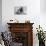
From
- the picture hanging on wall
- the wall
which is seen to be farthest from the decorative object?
the picture hanging on wall

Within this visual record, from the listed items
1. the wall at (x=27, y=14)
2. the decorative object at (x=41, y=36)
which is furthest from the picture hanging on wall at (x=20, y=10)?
the decorative object at (x=41, y=36)

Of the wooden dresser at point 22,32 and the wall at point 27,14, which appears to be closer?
the wooden dresser at point 22,32

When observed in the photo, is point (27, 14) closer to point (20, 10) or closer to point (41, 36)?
point (20, 10)

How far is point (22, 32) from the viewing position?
5.42 meters

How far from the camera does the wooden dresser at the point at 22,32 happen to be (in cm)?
534

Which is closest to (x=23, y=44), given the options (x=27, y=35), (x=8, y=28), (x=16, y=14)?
(x=27, y=35)

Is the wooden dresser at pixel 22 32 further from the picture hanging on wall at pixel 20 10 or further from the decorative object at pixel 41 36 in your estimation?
the picture hanging on wall at pixel 20 10

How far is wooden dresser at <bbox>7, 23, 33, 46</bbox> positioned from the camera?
534 centimetres

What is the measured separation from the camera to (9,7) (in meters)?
5.54

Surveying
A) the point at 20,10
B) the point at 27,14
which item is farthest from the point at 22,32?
the point at 20,10

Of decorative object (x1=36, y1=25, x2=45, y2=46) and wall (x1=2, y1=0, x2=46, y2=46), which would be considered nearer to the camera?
decorative object (x1=36, y1=25, x2=45, y2=46)

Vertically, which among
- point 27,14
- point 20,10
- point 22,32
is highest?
point 20,10

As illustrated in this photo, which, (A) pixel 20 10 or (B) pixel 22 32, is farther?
(A) pixel 20 10

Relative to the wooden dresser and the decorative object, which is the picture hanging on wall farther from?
the decorative object
